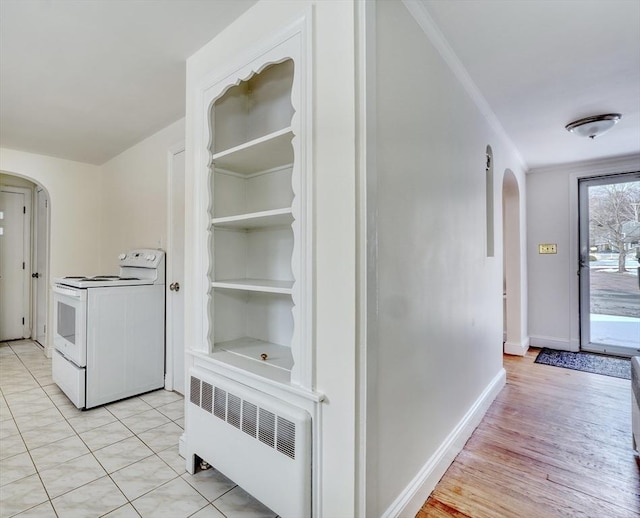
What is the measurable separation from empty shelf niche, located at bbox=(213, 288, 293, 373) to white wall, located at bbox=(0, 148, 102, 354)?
3170 mm

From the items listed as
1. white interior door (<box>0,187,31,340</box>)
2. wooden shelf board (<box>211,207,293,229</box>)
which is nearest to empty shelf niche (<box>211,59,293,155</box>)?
wooden shelf board (<box>211,207,293,229</box>)

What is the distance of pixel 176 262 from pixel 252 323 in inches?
51.1

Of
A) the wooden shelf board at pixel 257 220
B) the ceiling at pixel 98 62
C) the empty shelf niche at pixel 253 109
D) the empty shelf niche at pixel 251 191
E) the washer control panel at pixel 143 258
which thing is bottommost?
the washer control panel at pixel 143 258

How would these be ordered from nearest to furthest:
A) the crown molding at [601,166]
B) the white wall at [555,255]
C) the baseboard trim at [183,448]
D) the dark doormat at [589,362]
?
the baseboard trim at [183,448], the dark doormat at [589,362], the crown molding at [601,166], the white wall at [555,255]

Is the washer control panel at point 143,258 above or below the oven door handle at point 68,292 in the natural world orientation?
above

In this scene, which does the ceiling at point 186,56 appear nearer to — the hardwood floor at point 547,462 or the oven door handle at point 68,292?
the oven door handle at point 68,292

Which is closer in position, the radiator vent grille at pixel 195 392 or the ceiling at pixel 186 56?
the ceiling at pixel 186 56

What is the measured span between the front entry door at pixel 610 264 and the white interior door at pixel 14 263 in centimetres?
743

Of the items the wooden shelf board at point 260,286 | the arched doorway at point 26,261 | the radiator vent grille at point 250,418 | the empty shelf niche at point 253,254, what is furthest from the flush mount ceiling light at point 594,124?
the arched doorway at point 26,261

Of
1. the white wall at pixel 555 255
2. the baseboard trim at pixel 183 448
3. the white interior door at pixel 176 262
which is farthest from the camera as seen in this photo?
the white wall at pixel 555 255

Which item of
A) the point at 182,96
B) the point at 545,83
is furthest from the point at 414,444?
the point at 182,96

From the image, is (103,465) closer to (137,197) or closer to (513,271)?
(137,197)

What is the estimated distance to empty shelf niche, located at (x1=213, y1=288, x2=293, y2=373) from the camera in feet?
5.81

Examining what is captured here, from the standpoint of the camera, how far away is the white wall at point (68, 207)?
3.76 meters
